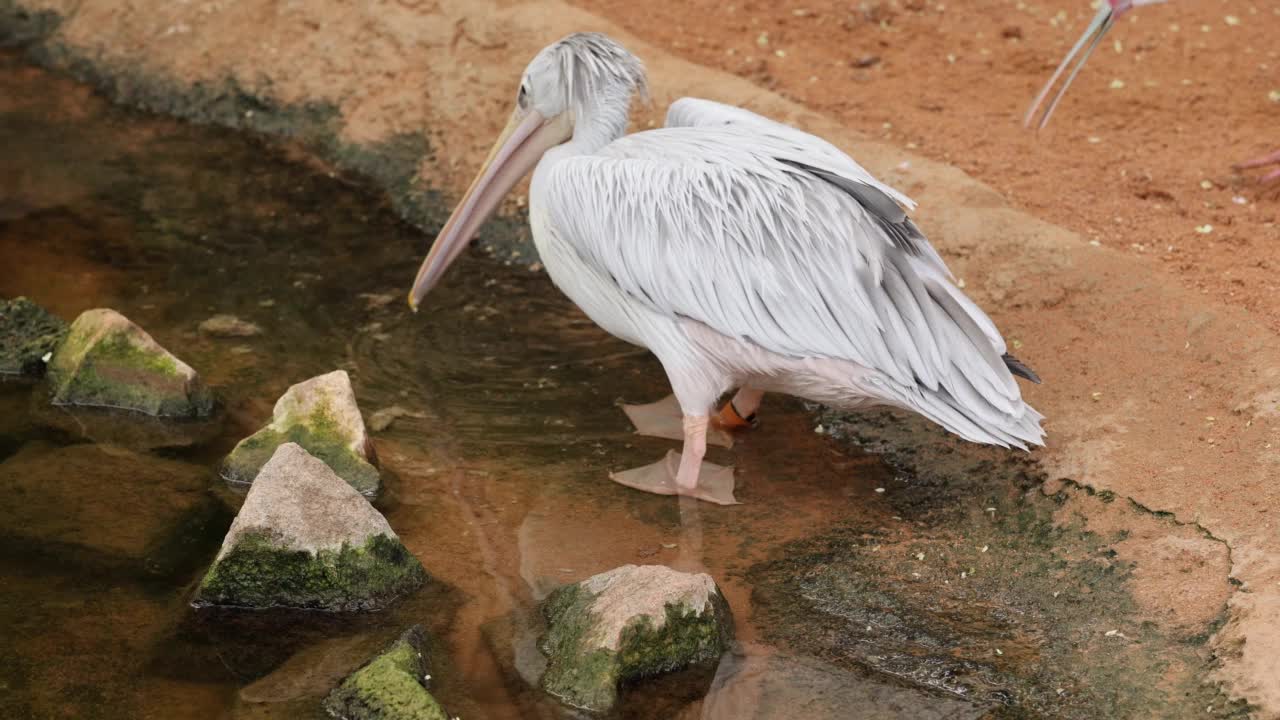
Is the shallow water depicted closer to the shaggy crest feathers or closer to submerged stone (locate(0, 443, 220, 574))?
submerged stone (locate(0, 443, 220, 574))

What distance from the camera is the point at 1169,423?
432 centimetres

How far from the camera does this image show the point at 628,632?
3.53 m

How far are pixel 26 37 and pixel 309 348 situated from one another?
3.84 m

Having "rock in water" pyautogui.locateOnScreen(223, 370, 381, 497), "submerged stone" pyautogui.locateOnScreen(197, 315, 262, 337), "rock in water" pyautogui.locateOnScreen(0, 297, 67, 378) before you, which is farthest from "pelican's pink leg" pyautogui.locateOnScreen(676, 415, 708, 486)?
"rock in water" pyautogui.locateOnScreen(0, 297, 67, 378)

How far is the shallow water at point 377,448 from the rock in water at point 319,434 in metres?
0.10

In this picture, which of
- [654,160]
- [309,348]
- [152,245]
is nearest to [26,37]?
[152,245]

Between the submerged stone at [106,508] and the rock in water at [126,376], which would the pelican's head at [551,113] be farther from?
the submerged stone at [106,508]

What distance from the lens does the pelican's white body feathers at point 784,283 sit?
13.6 ft

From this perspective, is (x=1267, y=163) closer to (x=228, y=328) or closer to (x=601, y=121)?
(x=601, y=121)

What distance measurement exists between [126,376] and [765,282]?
7.23 ft

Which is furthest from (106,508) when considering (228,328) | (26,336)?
(228,328)

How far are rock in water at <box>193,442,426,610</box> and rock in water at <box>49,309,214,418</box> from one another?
1.00 meters

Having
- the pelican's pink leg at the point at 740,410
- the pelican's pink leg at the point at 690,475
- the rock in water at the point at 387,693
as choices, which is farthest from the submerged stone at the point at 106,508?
the pelican's pink leg at the point at 740,410

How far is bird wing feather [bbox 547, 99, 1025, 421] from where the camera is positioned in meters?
4.15
